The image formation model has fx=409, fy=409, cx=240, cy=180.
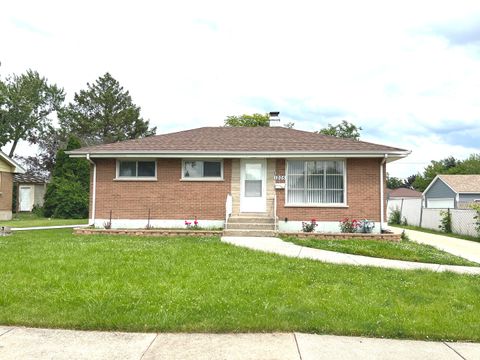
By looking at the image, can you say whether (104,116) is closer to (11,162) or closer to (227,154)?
(11,162)

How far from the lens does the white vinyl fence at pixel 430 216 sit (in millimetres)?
17297

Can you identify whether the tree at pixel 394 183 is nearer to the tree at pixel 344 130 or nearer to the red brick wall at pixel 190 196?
the tree at pixel 344 130

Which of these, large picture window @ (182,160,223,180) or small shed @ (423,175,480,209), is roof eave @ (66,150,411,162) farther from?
small shed @ (423,175,480,209)

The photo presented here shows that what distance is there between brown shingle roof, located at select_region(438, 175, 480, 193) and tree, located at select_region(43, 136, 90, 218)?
28.5m

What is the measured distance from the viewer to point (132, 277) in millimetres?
6801

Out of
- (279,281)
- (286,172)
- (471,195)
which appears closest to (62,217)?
(286,172)

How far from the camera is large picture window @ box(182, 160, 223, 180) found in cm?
1511

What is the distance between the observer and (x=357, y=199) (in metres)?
14.6

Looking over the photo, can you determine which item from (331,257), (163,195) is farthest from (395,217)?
(331,257)

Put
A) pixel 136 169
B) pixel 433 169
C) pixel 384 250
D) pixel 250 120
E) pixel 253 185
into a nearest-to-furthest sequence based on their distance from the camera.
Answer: pixel 384 250 → pixel 253 185 → pixel 136 169 → pixel 250 120 → pixel 433 169

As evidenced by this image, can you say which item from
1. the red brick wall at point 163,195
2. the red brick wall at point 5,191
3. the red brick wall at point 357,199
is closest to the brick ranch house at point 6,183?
the red brick wall at point 5,191

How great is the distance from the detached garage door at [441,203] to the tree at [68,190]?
27.3 metres

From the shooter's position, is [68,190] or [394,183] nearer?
[68,190]

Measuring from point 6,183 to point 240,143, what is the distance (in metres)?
16.8
